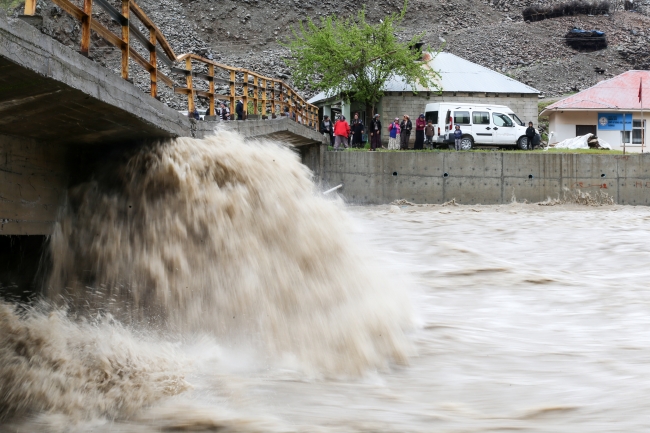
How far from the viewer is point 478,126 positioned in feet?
100

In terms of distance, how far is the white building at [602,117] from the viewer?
123ft

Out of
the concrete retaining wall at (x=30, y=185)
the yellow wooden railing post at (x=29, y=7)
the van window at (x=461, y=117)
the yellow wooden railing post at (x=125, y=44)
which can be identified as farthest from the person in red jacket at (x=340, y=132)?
the yellow wooden railing post at (x=29, y=7)

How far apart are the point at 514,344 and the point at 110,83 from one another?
12.9 ft

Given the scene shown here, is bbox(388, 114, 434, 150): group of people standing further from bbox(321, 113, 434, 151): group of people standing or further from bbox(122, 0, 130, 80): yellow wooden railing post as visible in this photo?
bbox(122, 0, 130, 80): yellow wooden railing post

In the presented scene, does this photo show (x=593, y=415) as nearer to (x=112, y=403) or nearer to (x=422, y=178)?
(x=112, y=403)

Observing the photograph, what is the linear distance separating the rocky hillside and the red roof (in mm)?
14640

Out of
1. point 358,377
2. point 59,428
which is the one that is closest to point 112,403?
point 59,428

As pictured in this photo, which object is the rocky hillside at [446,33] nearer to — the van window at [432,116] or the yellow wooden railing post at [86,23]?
the van window at [432,116]

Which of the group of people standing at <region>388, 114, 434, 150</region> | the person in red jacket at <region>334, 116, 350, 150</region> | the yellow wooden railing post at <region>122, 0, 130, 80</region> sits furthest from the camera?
the person in red jacket at <region>334, 116, 350, 150</region>

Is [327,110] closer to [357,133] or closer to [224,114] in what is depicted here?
[357,133]

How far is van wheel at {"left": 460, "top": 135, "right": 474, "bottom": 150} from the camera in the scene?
30391 millimetres

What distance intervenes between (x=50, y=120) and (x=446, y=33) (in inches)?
2880

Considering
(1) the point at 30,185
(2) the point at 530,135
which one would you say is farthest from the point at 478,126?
(1) the point at 30,185

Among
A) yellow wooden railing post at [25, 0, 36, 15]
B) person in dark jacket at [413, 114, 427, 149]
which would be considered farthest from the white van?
yellow wooden railing post at [25, 0, 36, 15]
